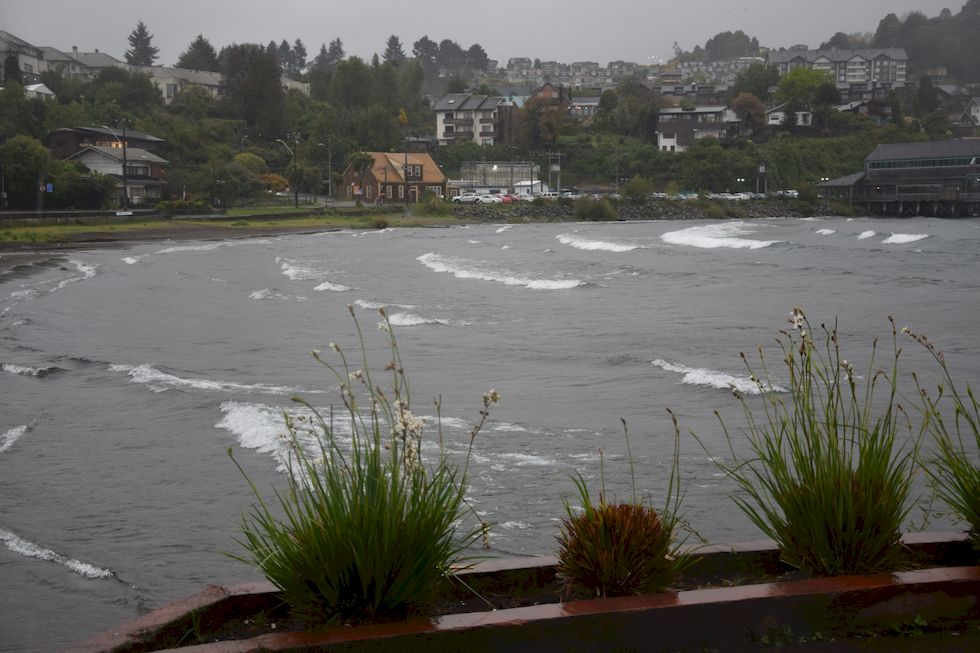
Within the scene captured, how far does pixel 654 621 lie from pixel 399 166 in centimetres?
11000

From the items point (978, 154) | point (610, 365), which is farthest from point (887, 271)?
point (978, 154)

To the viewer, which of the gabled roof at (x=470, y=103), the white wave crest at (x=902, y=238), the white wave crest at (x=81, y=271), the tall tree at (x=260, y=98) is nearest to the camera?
the white wave crest at (x=81, y=271)

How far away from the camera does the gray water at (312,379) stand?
7766mm

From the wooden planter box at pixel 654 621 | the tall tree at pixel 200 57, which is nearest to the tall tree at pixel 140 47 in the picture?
the tall tree at pixel 200 57

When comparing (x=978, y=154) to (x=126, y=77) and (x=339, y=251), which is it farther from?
(x=126, y=77)

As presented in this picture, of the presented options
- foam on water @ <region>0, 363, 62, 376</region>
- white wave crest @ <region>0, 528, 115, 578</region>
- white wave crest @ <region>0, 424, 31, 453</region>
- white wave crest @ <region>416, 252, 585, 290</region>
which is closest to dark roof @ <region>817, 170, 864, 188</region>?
white wave crest @ <region>416, 252, 585, 290</region>

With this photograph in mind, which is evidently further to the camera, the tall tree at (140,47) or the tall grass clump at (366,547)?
the tall tree at (140,47)

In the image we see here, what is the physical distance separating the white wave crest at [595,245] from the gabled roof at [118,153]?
122 feet

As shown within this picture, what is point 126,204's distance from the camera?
75250mm

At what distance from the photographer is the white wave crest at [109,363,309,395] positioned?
14.0 m

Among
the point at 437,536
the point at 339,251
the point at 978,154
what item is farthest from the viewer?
the point at 978,154

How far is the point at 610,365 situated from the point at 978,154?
95.6m

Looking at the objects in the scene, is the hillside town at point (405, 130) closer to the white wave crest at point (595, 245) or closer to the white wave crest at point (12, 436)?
the white wave crest at point (595, 245)

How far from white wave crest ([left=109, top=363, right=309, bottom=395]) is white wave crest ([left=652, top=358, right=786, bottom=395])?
510 centimetres
